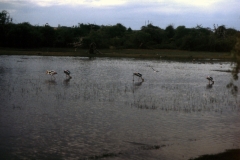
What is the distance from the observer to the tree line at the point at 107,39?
73912 mm

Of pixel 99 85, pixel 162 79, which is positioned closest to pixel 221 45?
pixel 162 79

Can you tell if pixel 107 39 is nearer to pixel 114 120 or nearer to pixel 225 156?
pixel 114 120

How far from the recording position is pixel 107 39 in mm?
90625

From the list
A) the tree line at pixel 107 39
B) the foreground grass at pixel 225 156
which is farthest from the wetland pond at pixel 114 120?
the tree line at pixel 107 39

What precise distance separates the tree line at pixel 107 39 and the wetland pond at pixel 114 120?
152 feet

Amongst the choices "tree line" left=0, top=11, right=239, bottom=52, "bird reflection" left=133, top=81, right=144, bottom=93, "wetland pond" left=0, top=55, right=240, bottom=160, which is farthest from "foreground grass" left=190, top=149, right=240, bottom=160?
"tree line" left=0, top=11, right=239, bottom=52

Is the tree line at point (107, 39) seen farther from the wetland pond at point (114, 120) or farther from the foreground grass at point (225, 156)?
the foreground grass at point (225, 156)

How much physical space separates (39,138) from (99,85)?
14206mm

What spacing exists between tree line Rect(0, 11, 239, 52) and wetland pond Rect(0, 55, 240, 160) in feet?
152

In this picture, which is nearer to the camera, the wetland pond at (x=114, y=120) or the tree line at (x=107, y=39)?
the wetland pond at (x=114, y=120)

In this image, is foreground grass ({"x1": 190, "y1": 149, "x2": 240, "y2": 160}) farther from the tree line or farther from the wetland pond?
the tree line

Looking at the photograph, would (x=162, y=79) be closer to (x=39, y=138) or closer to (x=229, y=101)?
(x=229, y=101)

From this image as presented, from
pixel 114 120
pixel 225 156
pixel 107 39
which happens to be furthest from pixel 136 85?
pixel 107 39

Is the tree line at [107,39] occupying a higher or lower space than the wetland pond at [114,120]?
higher
